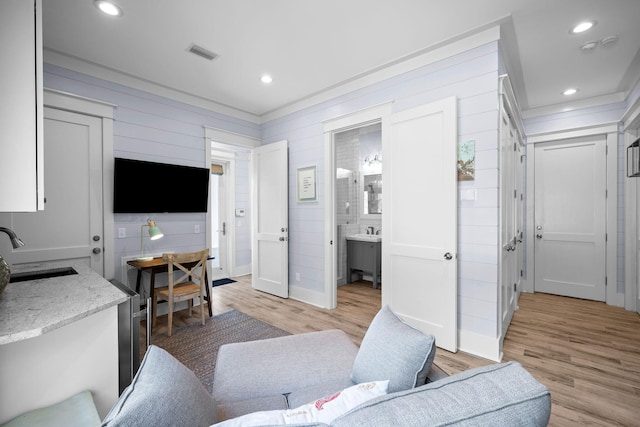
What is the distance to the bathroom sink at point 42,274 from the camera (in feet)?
5.94

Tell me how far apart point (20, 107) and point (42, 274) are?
3.91ft

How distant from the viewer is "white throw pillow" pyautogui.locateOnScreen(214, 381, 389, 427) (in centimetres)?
86

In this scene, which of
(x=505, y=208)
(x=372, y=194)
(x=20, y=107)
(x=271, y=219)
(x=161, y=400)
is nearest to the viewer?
(x=161, y=400)

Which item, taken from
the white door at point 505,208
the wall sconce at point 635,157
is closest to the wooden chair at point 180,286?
the white door at point 505,208

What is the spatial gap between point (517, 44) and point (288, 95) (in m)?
2.52

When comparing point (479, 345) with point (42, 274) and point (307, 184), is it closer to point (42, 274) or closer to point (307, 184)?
point (307, 184)

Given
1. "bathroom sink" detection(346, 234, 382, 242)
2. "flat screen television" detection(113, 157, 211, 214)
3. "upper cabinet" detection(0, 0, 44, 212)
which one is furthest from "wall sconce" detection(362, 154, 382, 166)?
"upper cabinet" detection(0, 0, 44, 212)

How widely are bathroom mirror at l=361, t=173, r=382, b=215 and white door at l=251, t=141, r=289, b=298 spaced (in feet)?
5.90

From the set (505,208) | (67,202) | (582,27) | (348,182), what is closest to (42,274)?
(67,202)

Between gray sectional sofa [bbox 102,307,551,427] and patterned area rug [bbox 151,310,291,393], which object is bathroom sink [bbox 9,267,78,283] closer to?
patterned area rug [bbox 151,310,291,393]

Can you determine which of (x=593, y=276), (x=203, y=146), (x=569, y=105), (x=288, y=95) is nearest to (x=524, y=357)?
(x=593, y=276)

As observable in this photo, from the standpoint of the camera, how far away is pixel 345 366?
1.52 meters

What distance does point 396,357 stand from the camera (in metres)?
1.13

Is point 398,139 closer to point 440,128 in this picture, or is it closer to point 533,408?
point 440,128
